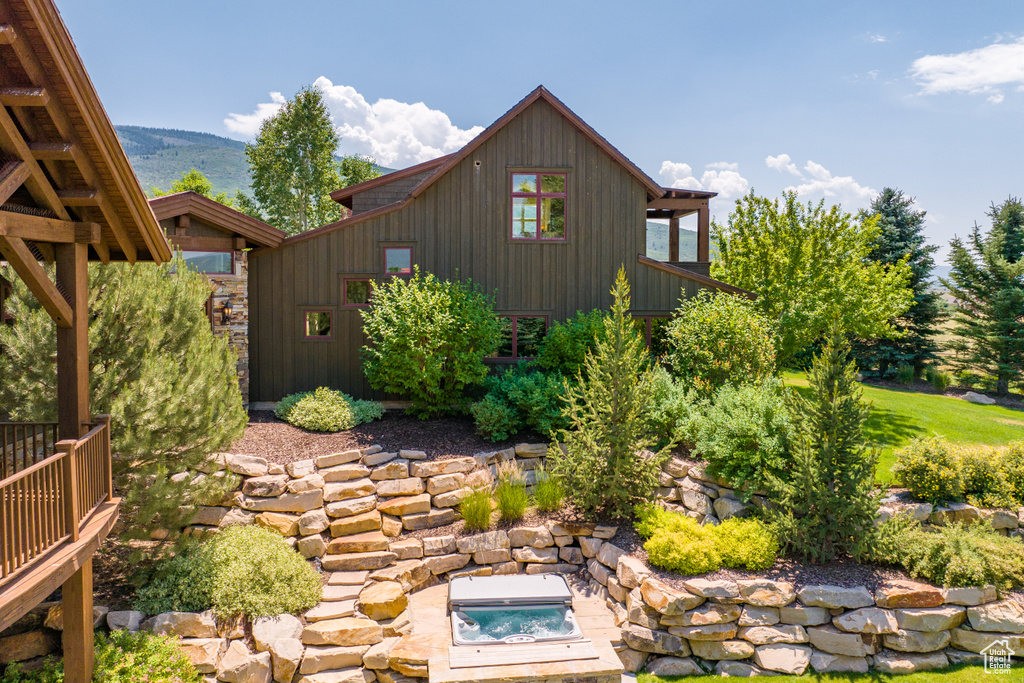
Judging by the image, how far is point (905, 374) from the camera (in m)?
19.2

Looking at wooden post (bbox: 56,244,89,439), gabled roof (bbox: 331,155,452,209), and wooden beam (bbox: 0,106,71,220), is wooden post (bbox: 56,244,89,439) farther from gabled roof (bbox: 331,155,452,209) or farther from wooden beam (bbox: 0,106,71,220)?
gabled roof (bbox: 331,155,452,209)

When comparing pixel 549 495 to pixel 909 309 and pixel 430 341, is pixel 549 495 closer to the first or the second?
pixel 430 341

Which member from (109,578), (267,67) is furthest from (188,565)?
(267,67)

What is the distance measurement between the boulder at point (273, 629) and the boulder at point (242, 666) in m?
0.14

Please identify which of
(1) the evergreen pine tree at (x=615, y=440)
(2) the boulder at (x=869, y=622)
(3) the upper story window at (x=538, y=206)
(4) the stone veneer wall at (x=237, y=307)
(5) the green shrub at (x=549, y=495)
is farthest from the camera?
(3) the upper story window at (x=538, y=206)

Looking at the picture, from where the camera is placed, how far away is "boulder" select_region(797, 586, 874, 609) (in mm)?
6898

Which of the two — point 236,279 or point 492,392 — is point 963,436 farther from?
point 236,279

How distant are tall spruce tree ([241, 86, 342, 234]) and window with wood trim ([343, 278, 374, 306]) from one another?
59.8 ft

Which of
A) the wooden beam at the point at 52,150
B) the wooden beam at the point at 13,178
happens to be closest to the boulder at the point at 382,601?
the wooden beam at the point at 13,178

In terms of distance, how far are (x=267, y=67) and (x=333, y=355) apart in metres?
16.1

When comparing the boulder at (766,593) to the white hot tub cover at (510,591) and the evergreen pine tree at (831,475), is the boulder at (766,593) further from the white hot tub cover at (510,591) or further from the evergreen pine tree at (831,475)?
the white hot tub cover at (510,591)

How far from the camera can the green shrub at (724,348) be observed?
1093 centimetres

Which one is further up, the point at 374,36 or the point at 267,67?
the point at 267,67

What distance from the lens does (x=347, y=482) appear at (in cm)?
920
